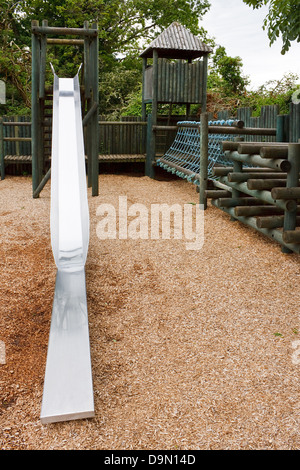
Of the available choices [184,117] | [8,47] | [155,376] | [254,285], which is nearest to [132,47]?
[8,47]

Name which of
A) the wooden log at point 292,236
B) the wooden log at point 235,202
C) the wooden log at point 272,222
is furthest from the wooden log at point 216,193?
the wooden log at point 292,236

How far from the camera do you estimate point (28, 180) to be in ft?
39.0

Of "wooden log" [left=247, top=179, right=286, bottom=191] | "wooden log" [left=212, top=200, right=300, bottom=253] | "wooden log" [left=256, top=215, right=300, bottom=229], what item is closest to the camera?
"wooden log" [left=212, top=200, right=300, bottom=253]

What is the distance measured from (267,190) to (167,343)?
347 cm

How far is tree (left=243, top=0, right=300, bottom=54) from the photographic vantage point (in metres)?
6.00

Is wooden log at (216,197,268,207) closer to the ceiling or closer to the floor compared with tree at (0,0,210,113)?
closer to the floor

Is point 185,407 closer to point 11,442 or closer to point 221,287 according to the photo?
point 11,442

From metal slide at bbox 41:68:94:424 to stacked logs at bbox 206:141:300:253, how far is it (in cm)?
233

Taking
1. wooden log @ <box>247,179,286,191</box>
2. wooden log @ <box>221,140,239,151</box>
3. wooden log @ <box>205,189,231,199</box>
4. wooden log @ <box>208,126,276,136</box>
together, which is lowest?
wooden log @ <box>205,189,231,199</box>

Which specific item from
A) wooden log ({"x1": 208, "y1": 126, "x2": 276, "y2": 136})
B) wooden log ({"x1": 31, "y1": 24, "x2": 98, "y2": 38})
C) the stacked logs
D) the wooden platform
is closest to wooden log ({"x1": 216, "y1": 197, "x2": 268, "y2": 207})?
the stacked logs
